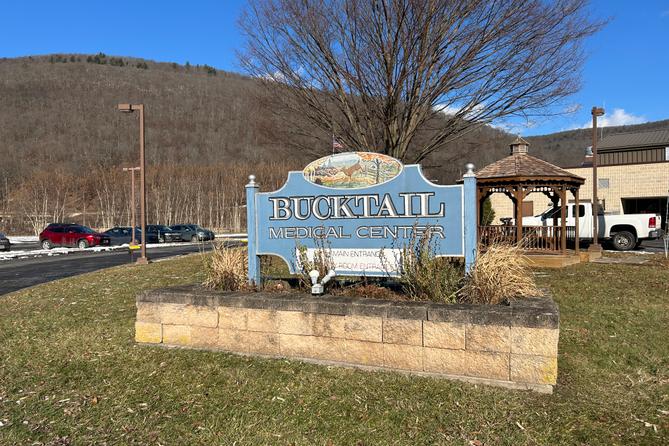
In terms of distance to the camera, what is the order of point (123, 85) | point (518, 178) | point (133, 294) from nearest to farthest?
point (133, 294)
point (518, 178)
point (123, 85)

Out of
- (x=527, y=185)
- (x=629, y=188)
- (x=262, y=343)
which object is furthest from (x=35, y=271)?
(x=629, y=188)

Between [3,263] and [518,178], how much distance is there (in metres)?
17.7

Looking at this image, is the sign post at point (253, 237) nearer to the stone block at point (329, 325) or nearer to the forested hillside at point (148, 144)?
the stone block at point (329, 325)

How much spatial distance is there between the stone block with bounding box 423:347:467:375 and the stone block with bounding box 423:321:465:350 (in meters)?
0.04

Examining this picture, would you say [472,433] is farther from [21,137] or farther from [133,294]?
[21,137]

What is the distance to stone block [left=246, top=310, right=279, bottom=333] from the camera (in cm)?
519

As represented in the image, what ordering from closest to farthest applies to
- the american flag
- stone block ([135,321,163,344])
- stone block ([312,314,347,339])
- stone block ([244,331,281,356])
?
stone block ([312,314,347,339]) < stone block ([244,331,281,356]) < stone block ([135,321,163,344]) < the american flag

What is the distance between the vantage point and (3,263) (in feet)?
60.3

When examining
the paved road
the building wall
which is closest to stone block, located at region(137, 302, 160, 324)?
the paved road

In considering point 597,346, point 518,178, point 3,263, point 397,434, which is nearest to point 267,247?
point 397,434

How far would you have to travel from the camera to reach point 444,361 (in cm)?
452

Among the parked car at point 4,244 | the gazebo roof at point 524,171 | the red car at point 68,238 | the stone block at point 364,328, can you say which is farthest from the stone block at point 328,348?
the parked car at point 4,244

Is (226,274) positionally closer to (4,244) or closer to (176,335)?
(176,335)

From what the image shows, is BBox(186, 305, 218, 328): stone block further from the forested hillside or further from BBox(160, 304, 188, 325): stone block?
the forested hillside
